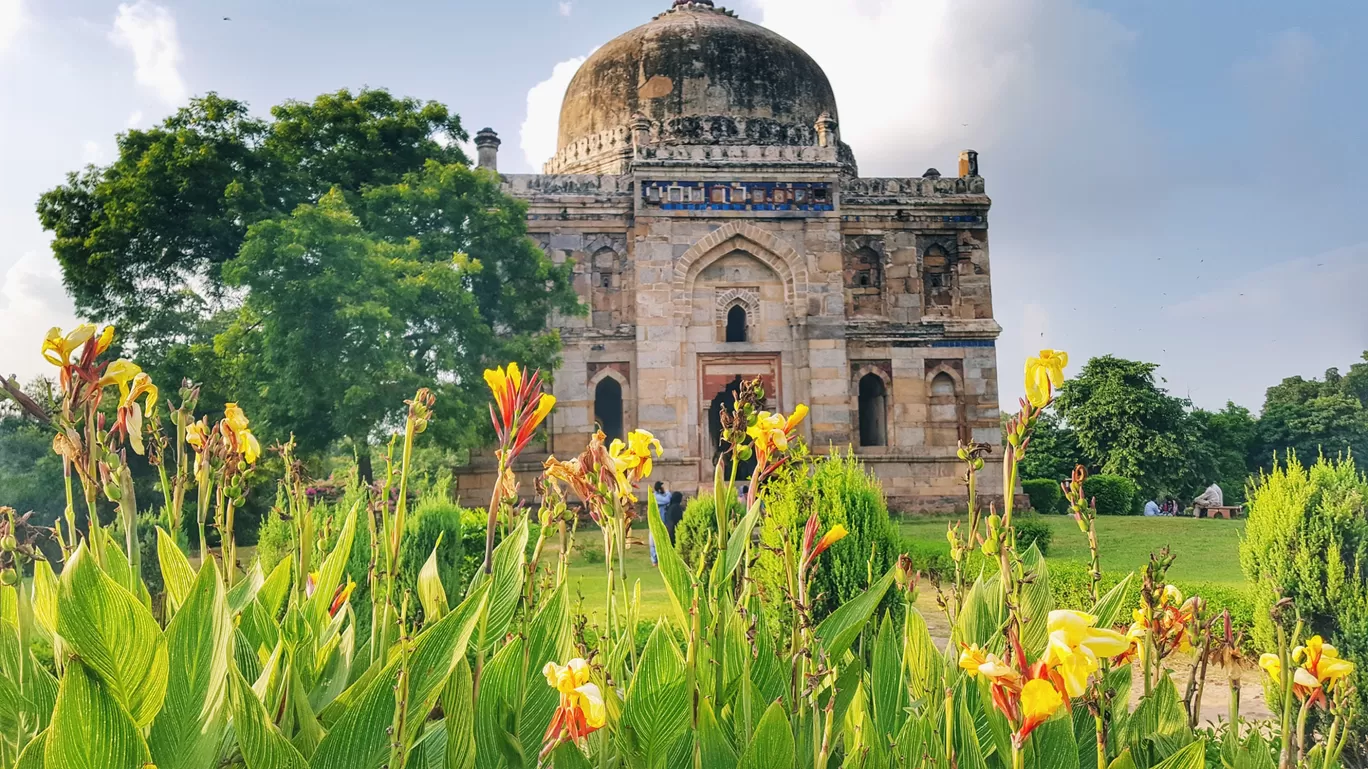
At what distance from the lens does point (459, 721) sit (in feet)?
3.69

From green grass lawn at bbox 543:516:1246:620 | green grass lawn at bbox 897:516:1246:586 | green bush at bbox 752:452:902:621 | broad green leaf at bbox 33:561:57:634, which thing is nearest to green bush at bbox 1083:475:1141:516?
green grass lawn at bbox 897:516:1246:586

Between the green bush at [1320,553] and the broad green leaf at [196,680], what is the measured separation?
381cm

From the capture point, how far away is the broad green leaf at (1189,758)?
1.12 metres

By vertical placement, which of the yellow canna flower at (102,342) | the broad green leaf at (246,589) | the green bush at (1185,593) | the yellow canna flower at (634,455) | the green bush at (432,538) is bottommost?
the green bush at (1185,593)

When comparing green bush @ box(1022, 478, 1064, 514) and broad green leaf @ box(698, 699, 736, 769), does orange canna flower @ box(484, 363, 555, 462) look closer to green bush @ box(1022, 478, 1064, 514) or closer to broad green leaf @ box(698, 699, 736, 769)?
broad green leaf @ box(698, 699, 736, 769)

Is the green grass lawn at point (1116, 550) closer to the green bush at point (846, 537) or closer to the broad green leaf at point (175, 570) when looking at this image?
the green bush at point (846, 537)

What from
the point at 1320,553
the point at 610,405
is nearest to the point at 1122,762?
the point at 1320,553

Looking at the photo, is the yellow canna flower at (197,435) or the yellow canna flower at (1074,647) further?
the yellow canna flower at (197,435)

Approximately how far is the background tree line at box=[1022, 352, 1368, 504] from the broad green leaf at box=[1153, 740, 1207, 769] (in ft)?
77.9

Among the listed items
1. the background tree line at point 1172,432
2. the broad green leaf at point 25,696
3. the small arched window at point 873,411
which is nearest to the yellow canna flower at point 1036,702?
the broad green leaf at point 25,696

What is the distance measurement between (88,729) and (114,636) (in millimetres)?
94

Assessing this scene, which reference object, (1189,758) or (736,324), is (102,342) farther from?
(736,324)

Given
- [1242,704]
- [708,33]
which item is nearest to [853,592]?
[1242,704]

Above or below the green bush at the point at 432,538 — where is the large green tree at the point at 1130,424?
above
